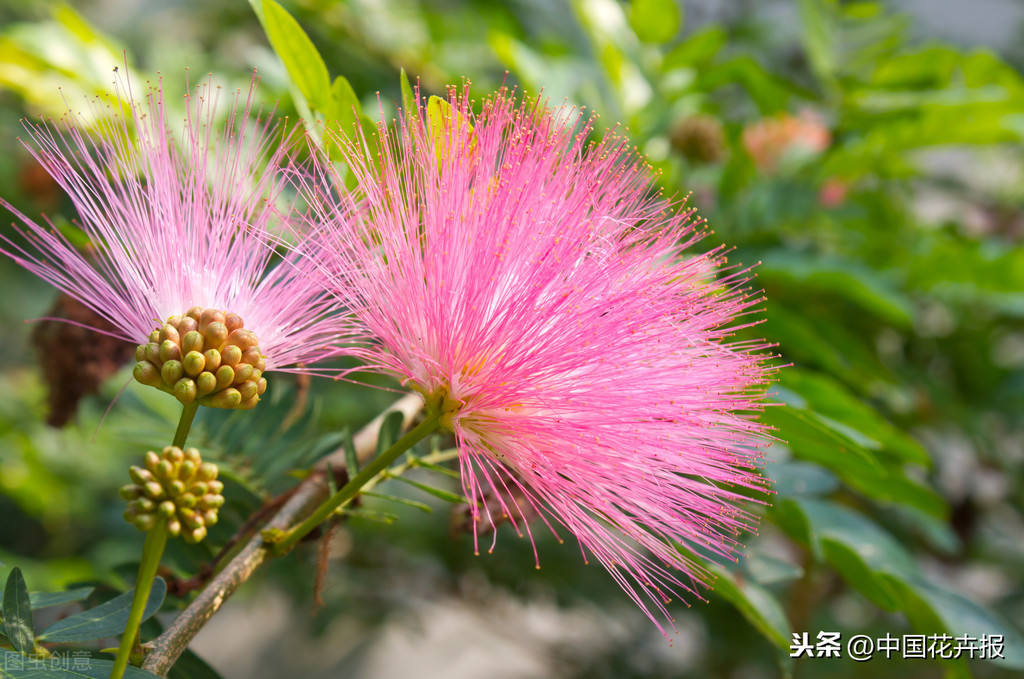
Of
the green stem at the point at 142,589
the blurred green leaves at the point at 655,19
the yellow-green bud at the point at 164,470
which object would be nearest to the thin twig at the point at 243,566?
the green stem at the point at 142,589

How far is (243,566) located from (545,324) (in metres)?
0.38

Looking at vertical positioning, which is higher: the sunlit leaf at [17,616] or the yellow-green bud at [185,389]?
the yellow-green bud at [185,389]

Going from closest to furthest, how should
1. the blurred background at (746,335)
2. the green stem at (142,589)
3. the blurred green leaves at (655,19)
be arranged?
the green stem at (142,589), the blurred background at (746,335), the blurred green leaves at (655,19)

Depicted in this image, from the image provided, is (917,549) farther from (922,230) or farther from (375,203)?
(375,203)

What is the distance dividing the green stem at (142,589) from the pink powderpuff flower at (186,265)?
116 mm

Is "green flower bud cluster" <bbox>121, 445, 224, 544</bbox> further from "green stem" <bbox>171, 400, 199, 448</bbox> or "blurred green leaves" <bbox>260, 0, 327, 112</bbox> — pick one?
"blurred green leaves" <bbox>260, 0, 327, 112</bbox>

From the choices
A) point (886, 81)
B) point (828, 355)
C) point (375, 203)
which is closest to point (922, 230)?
point (886, 81)

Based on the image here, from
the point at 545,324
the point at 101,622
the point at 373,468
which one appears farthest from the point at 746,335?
the point at 101,622

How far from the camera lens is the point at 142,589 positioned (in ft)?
1.92

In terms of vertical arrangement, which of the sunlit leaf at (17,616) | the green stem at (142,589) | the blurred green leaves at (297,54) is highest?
the blurred green leaves at (297,54)

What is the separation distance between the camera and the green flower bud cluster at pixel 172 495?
59cm

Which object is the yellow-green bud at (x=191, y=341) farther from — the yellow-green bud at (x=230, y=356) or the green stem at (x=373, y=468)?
the green stem at (x=373, y=468)

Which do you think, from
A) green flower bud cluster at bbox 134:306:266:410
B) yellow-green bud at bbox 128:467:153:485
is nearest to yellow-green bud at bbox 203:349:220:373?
green flower bud cluster at bbox 134:306:266:410

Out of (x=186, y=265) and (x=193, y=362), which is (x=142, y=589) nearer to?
(x=193, y=362)
